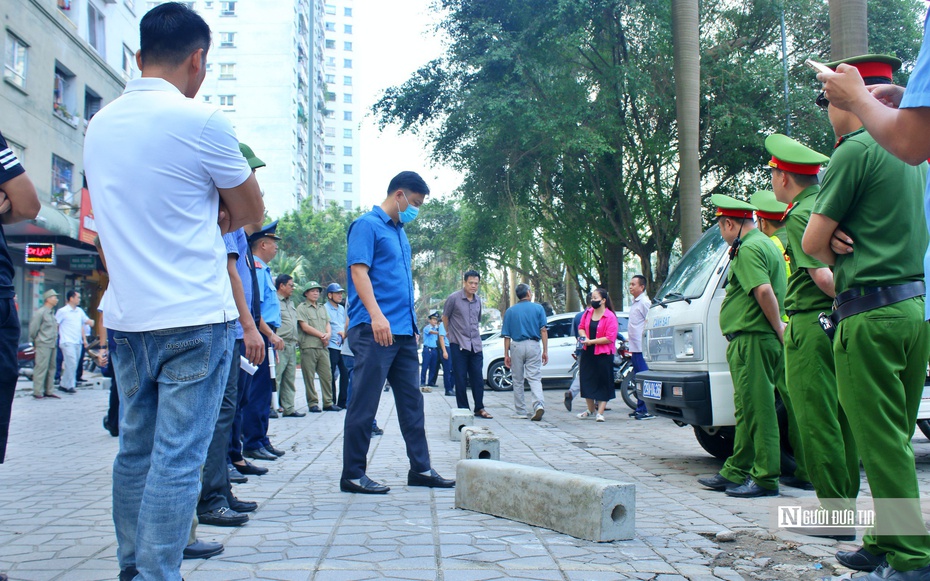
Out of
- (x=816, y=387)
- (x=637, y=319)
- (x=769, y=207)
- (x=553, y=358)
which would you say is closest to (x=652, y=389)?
(x=769, y=207)

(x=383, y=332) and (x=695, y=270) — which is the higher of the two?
(x=695, y=270)

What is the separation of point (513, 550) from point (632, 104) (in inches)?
760

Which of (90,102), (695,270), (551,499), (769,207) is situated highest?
(90,102)

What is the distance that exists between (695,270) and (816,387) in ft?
9.87

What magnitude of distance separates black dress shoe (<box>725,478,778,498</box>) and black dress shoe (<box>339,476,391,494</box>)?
228cm

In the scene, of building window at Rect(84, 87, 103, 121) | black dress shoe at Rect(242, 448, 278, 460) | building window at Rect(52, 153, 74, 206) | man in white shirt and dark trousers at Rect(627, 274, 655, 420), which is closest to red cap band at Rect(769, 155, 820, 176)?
black dress shoe at Rect(242, 448, 278, 460)

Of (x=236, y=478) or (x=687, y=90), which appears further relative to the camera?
(x=687, y=90)

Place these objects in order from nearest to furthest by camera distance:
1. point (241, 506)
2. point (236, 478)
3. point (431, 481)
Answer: point (241, 506)
point (431, 481)
point (236, 478)

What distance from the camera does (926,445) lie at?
772 centimetres

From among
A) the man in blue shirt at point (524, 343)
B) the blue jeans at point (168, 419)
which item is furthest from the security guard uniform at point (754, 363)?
the man in blue shirt at point (524, 343)

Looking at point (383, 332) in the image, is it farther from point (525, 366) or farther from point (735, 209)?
point (525, 366)

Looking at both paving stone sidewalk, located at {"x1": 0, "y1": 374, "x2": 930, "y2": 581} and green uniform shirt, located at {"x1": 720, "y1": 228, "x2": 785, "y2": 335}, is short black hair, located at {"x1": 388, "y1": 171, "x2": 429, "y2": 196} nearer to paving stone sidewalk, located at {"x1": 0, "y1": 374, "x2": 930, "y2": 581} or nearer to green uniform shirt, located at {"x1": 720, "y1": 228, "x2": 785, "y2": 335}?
paving stone sidewalk, located at {"x1": 0, "y1": 374, "x2": 930, "y2": 581}

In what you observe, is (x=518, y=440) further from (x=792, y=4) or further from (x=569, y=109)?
(x=792, y=4)

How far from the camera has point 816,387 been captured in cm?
410
